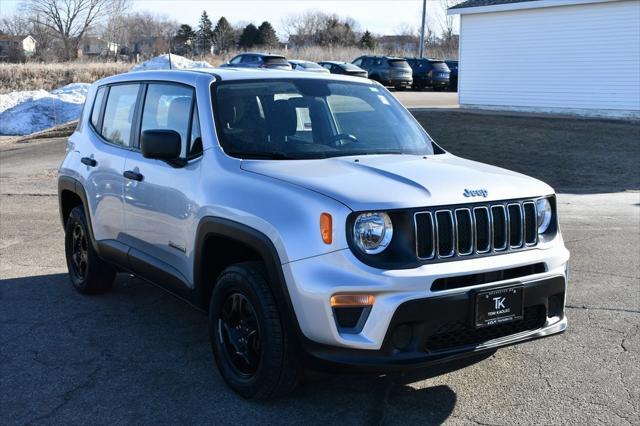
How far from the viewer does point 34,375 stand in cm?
467

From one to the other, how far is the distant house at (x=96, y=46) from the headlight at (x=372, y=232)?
80663 millimetres

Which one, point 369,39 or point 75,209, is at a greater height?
point 369,39

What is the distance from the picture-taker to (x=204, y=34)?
8994cm

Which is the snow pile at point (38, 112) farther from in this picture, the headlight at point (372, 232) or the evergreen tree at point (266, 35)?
the evergreen tree at point (266, 35)

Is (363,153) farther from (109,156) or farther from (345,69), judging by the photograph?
(345,69)

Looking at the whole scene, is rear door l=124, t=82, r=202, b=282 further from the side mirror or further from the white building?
the white building

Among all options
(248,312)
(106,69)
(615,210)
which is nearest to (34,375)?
(248,312)

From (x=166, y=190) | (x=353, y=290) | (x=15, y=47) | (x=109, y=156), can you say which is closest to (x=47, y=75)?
(x=109, y=156)

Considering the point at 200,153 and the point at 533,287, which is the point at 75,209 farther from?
the point at 533,287

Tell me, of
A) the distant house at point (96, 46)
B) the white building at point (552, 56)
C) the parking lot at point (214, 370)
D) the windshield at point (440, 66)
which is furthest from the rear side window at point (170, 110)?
the distant house at point (96, 46)

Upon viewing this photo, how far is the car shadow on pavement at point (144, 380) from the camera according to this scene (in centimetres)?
414

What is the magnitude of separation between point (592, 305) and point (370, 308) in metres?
3.21

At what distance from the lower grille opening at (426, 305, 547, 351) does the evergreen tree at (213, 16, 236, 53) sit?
276 ft

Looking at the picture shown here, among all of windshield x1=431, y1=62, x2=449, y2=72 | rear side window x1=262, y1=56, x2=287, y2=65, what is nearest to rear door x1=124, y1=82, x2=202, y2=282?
rear side window x1=262, y1=56, x2=287, y2=65
